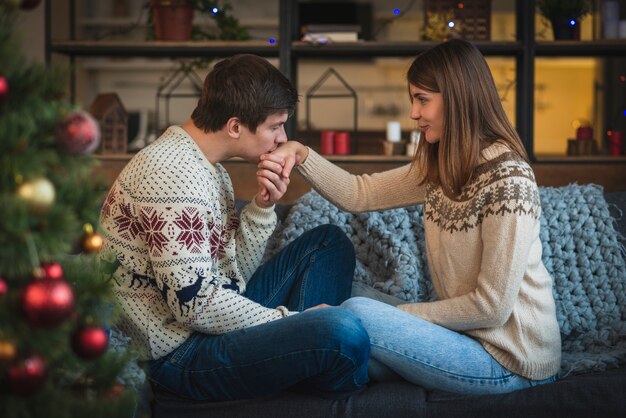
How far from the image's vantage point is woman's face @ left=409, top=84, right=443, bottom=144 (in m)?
1.93

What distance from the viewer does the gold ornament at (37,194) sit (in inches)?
36.2

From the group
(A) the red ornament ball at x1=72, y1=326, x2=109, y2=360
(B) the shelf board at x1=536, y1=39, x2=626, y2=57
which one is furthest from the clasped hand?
(B) the shelf board at x1=536, y1=39, x2=626, y2=57

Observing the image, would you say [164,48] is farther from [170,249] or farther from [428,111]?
[170,249]

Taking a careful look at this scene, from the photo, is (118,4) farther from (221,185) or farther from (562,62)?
(221,185)

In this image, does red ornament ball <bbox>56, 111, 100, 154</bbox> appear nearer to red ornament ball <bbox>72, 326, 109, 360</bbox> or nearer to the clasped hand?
red ornament ball <bbox>72, 326, 109, 360</bbox>

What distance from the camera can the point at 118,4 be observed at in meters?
5.69

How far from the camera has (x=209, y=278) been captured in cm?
172

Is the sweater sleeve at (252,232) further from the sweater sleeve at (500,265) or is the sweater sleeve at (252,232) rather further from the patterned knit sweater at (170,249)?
the sweater sleeve at (500,265)

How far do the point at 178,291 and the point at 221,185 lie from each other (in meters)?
0.38

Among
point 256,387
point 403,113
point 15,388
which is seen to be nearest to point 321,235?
point 256,387

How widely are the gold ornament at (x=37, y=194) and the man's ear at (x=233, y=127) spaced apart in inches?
37.3

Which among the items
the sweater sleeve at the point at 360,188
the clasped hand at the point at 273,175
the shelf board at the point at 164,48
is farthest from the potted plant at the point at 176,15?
the clasped hand at the point at 273,175

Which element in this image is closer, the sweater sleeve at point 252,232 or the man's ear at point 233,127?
the man's ear at point 233,127

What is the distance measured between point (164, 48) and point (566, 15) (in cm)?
149
